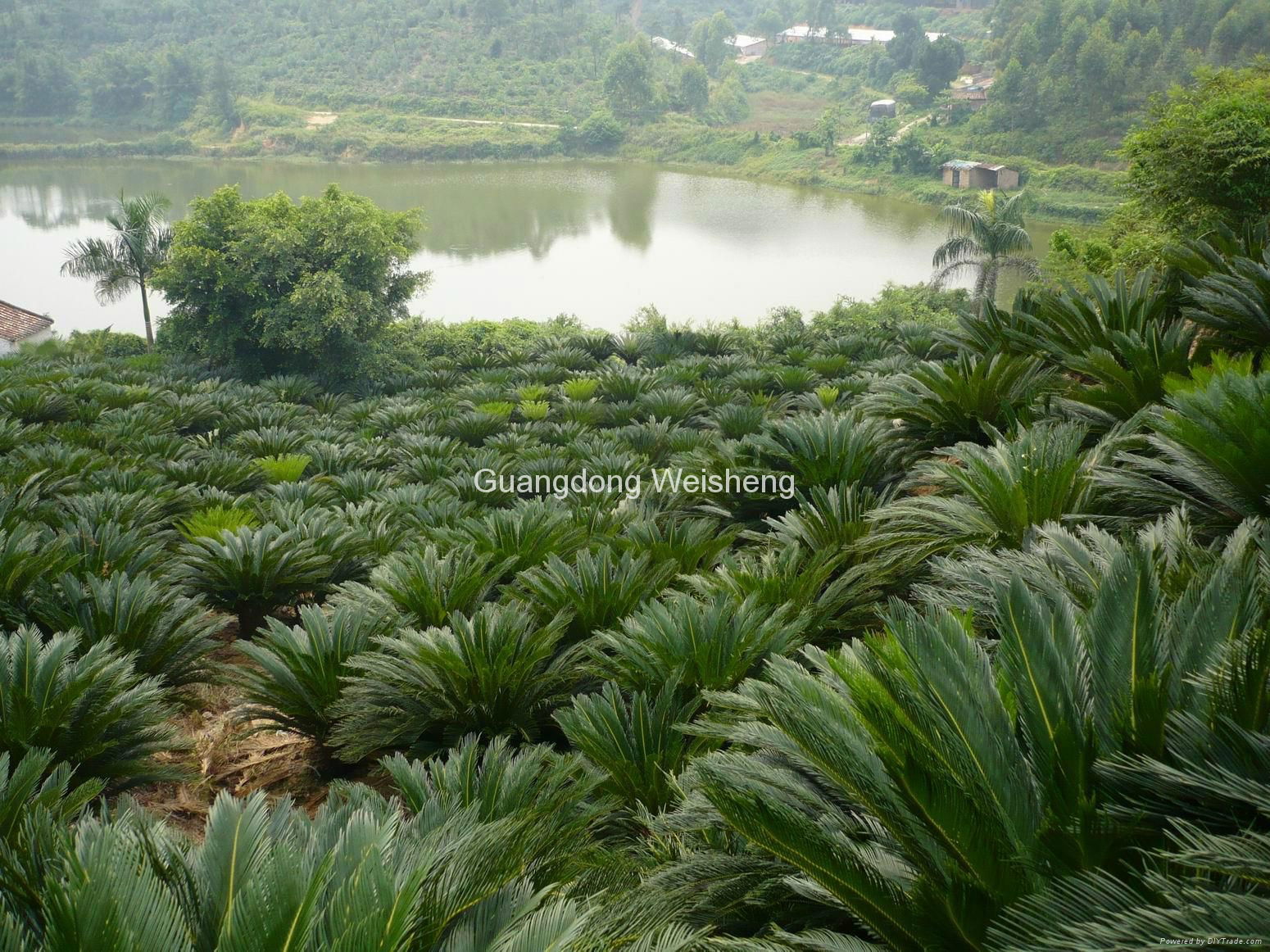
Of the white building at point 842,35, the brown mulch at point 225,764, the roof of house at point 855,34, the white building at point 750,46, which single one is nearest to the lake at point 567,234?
the brown mulch at point 225,764

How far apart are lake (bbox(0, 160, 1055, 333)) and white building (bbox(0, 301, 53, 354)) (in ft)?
16.2

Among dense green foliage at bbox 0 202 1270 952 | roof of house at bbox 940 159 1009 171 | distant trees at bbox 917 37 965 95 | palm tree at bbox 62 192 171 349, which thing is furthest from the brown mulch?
distant trees at bbox 917 37 965 95

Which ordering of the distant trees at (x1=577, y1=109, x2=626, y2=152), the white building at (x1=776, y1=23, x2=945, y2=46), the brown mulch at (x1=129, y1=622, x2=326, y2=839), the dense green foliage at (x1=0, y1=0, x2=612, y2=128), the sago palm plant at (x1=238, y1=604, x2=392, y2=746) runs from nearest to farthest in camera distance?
the brown mulch at (x1=129, y1=622, x2=326, y2=839), the sago palm plant at (x1=238, y1=604, x2=392, y2=746), the distant trees at (x1=577, y1=109, x2=626, y2=152), the dense green foliage at (x1=0, y1=0, x2=612, y2=128), the white building at (x1=776, y1=23, x2=945, y2=46)

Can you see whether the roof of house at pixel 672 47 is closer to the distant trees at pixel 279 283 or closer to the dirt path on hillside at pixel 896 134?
the dirt path on hillside at pixel 896 134

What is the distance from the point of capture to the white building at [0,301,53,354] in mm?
23172

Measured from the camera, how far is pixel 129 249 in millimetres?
23328

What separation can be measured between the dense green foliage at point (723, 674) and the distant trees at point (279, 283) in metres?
10.7

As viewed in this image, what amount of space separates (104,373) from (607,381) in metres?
8.81

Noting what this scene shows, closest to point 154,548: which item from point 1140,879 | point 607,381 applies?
point 1140,879

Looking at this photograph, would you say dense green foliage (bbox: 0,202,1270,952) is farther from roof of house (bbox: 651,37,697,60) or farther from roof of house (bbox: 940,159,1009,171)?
roof of house (bbox: 651,37,697,60)

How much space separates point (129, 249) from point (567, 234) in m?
22.8

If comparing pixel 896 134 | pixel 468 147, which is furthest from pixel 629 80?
pixel 896 134

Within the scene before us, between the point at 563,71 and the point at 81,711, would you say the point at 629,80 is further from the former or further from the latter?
the point at 81,711

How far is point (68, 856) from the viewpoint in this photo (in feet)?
5.08
